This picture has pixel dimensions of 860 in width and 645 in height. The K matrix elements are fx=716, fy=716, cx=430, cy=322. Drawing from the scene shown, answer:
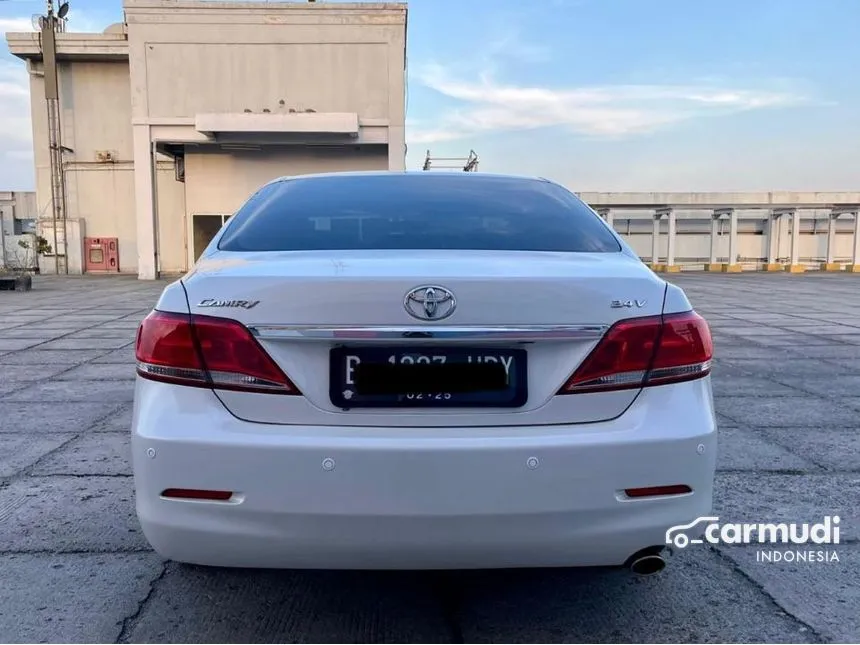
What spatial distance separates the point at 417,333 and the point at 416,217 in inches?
40.0

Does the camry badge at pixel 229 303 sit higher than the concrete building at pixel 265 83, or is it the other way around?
the concrete building at pixel 265 83

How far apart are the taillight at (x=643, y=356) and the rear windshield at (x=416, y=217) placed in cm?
58

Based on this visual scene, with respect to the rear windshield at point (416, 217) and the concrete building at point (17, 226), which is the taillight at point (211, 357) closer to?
the rear windshield at point (416, 217)

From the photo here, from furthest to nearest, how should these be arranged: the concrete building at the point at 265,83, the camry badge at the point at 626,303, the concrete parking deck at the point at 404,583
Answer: the concrete building at the point at 265,83 < the concrete parking deck at the point at 404,583 < the camry badge at the point at 626,303

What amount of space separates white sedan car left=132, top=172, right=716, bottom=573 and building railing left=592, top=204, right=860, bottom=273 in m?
32.5

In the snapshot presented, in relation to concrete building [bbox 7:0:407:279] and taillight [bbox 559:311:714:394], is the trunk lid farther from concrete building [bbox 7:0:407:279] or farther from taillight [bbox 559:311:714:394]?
concrete building [bbox 7:0:407:279]

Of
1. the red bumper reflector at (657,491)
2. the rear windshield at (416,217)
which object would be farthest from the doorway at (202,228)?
the red bumper reflector at (657,491)

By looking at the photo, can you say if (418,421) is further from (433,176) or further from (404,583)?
(433,176)

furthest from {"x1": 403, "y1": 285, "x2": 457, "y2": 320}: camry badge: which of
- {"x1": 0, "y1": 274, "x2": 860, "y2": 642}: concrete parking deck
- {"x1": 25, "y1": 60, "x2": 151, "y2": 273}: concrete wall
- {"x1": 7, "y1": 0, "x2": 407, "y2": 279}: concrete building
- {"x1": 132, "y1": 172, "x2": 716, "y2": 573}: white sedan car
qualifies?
{"x1": 25, "y1": 60, "x2": 151, "y2": 273}: concrete wall

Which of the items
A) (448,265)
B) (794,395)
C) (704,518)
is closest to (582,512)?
(704,518)

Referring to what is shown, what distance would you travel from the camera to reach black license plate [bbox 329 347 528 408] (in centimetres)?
200

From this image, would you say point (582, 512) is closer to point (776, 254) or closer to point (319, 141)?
point (319, 141)

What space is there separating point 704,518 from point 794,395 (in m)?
4.32

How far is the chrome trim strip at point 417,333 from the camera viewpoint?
198cm
